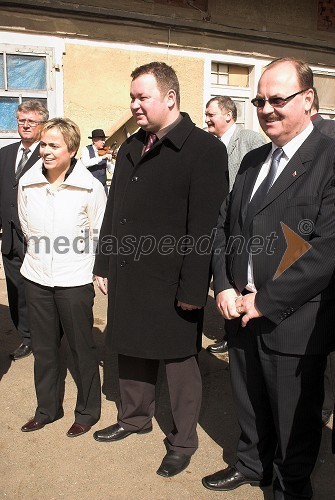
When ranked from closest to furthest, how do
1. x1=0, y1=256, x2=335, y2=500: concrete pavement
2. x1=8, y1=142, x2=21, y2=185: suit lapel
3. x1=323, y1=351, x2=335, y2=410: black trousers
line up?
x1=0, y1=256, x2=335, y2=500: concrete pavement → x1=323, y1=351, x2=335, y2=410: black trousers → x1=8, y1=142, x2=21, y2=185: suit lapel

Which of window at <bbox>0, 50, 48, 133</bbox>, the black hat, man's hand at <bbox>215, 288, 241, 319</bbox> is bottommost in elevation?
man's hand at <bbox>215, 288, 241, 319</bbox>

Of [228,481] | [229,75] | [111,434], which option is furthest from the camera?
[229,75]

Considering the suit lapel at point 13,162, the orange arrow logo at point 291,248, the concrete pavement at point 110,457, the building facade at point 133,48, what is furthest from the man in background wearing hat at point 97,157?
the orange arrow logo at point 291,248

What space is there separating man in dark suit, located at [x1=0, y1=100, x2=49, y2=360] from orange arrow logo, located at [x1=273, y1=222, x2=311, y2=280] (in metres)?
2.41

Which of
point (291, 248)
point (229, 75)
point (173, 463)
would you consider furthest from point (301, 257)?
point (229, 75)

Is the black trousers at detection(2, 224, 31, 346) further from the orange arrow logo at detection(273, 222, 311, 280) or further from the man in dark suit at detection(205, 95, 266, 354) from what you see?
the orange arrow logo at detection(273, 222, 311, 280)

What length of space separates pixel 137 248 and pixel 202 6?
6713 millimetres

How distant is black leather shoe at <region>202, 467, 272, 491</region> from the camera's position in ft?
8.41

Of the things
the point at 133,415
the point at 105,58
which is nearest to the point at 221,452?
the point at 133,415

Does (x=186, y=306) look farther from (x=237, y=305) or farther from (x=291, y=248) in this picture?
(x=291, y=248)

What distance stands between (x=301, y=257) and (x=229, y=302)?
17.5 inches

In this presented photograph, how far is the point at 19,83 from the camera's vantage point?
720 cm

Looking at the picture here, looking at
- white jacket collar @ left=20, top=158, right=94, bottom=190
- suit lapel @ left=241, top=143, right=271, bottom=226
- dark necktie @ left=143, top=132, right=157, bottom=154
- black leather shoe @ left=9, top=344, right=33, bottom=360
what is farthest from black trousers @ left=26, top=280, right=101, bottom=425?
suit lapel @ left=241, top=143, right=271, bottom=226

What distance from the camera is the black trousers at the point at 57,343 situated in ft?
9.66
